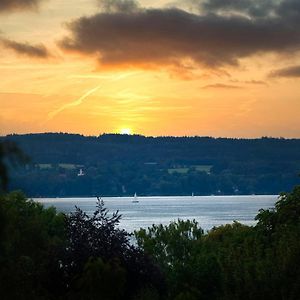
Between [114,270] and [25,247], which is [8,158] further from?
[25,247]

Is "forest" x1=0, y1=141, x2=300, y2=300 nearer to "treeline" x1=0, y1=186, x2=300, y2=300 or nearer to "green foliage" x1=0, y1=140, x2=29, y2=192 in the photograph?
"treeline" x1=0, y1=186, x2=300, y2=300

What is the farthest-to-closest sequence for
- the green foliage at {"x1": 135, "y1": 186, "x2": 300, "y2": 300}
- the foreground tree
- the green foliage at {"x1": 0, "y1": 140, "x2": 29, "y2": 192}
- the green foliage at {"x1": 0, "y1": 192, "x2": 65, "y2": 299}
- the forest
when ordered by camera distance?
the foreground tree, the green foliage at {"x1": 135, "y1": 186, "x2": 300, "y2": 300}, the forest, the green foliage at {"x1": 0, "y1": 192, "x2": 65, "y2": 299}, the green foliage at {"x1": 0, "y1": 140, "x2": 29, "y2": 192}

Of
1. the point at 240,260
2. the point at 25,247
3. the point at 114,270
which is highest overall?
the point at 25,247

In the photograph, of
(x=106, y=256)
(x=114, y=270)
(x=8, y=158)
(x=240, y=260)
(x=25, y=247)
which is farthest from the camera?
(x=25, y=247)

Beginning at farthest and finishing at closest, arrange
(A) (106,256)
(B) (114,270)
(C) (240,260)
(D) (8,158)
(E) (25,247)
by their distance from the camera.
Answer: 1. (E) (25,247)
2. (C) (240,260)
3. (A) (106,256)
4. (B) (114,270)
5. (D) (8,158)

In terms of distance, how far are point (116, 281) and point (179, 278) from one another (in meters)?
14.7

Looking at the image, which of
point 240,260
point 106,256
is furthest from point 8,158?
point 240,260

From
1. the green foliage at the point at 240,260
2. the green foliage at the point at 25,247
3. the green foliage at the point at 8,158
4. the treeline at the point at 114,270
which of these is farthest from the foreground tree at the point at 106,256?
the green foliage at the point at 8,158

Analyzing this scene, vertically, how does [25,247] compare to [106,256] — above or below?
below

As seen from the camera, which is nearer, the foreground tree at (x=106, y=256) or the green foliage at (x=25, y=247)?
the green foliage at (x=25, y=247)

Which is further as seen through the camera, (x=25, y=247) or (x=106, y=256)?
(x=25, y=247)

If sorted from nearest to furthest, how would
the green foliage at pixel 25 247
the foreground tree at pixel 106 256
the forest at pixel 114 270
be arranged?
the green foliage at pixel 25 247, the forest at pixel 114 270, the foreground tree at pixel 106 256

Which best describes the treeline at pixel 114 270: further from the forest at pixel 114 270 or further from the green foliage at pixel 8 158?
the green foliage at pixel 8 158

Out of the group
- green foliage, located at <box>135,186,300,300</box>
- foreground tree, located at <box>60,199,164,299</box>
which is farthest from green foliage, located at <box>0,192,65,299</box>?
green foliage, located at <box>135,186,300,300</box>
